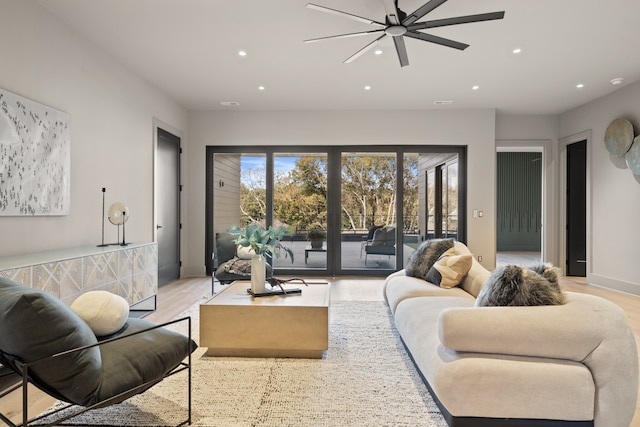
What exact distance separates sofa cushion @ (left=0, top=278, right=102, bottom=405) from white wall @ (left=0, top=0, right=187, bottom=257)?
5.97 ft

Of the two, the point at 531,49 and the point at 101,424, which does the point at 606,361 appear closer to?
the point at 101,424

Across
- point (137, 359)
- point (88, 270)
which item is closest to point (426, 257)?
point (137, 359)

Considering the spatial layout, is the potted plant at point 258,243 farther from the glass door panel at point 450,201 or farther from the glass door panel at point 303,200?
the glass door panel at point 450,201

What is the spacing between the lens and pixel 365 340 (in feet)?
9.80

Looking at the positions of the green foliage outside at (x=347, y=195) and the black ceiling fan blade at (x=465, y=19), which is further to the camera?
the green foliage outside at (x=347, y=195)

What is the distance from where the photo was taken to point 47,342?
4.43 feet

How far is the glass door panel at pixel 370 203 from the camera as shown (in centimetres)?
611

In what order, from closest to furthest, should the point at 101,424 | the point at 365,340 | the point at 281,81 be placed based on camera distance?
the point at 101,424, the point at 365,340, the point at 281,81

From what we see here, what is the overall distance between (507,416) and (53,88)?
4203 millimetres

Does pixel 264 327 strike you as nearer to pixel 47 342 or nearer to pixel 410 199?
pixel 47 342

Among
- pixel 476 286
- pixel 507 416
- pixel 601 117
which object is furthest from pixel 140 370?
pixel 601 117

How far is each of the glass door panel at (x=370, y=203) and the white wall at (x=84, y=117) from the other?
122 inches

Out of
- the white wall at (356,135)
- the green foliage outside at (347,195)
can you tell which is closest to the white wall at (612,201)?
the white wall at (356,135)

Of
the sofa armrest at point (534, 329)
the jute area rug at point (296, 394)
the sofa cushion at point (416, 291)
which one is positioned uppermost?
the sofa armrest at point (534, 329)
